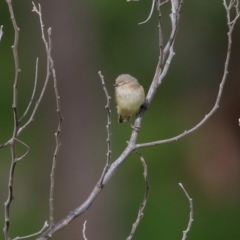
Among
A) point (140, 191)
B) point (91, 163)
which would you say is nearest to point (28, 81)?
point (91, 163)

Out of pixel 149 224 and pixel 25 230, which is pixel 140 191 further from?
pixel 25 230

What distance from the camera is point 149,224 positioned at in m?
10.1

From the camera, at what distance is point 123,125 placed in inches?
388

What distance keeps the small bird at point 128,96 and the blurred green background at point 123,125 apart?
449 centimetres

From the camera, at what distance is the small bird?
14.5ft

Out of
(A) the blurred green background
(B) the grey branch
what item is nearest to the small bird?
(B) the grey branch

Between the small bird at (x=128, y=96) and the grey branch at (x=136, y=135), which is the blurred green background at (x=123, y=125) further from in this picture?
the grey branch at (x=136, y=135)

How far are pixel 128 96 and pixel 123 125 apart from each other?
5320 mm

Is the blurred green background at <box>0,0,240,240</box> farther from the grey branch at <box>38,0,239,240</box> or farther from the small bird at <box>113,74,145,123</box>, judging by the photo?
the grey branch at <box>38,0,239,240</box>

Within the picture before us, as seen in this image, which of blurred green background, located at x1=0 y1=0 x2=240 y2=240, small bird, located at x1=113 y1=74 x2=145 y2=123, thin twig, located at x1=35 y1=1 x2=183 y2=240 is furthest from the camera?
blurred green background, located at x1=0 y1=0 x2=240 y2=240

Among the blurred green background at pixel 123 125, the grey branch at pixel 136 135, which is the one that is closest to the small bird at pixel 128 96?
the grey branch at pixel 136 135

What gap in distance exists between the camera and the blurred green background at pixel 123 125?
9.38 m

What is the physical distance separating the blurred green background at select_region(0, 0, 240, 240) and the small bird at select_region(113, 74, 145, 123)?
449cm

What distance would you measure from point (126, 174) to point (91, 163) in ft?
3.20
